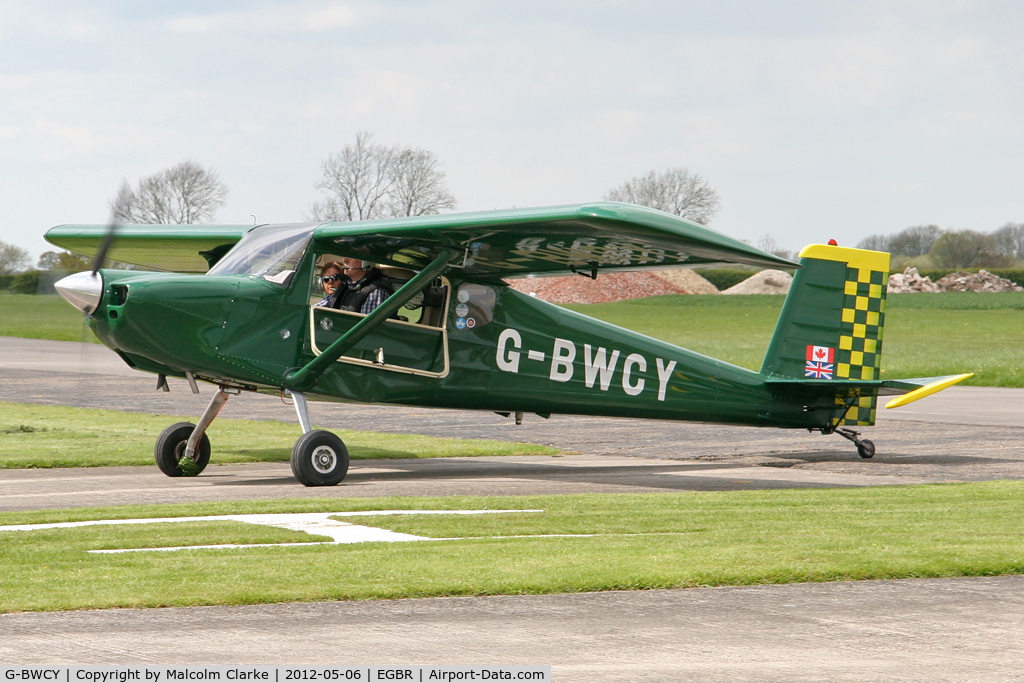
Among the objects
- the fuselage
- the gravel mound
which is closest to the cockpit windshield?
the fuselage

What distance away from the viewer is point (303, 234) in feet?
38.9

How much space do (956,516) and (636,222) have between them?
3527 mm

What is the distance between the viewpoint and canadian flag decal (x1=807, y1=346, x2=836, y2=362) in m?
14.8

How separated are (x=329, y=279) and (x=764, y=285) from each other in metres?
80.3

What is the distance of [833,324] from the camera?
1484cm

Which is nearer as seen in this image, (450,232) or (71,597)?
(71,597)

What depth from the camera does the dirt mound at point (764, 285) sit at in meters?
87.7

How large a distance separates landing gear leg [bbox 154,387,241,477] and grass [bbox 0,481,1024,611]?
2.93 m

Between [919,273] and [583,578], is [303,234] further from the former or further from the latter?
[919,273]

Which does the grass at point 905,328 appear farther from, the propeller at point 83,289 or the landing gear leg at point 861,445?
the propeller at point 83,289

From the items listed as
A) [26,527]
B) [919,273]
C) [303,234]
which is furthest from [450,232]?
[919,273]

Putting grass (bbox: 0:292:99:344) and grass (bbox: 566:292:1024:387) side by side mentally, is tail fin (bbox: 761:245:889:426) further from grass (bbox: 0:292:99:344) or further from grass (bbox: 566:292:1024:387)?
grass (bbox: 0:292:99:344)

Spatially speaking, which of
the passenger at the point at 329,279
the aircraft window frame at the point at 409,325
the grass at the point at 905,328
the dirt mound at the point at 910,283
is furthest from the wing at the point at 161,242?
the dirt mound at the point at 910,283

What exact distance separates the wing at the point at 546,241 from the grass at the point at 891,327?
14099mm
